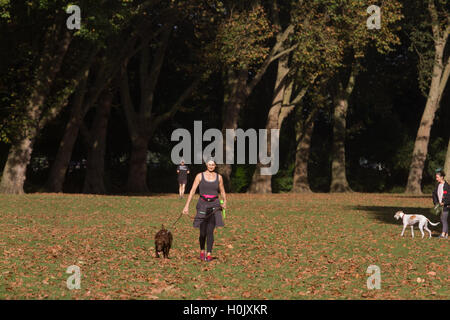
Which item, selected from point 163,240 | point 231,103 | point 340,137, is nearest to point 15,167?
point 231,103

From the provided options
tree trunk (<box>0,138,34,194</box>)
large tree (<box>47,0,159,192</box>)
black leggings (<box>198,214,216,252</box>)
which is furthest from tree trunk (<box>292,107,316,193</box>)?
black leggings (<box>198,214,216,252</box>)

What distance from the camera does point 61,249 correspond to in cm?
1756

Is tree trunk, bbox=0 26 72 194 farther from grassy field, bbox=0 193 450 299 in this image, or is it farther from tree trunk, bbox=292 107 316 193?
tree trunk, bbox=292 107 316 193

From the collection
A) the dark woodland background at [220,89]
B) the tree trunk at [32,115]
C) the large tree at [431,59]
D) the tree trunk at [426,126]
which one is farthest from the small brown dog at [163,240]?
the tree trunk at [426,126]

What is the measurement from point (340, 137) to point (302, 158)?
333 cm

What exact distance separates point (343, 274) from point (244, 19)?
29850 mm

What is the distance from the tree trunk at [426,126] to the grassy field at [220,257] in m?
24.1

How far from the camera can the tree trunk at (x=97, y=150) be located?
45.5 m

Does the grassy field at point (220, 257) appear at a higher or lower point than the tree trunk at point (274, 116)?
lower

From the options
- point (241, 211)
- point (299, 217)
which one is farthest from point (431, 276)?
point (241, 211)

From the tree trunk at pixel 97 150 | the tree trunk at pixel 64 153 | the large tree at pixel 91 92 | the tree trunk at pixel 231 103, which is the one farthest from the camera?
the tree trunk at pixel 231 103

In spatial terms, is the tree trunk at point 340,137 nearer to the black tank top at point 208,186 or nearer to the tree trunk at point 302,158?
the tree trunk at point 302,158

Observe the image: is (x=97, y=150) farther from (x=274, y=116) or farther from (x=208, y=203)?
(x=208, y=203)
